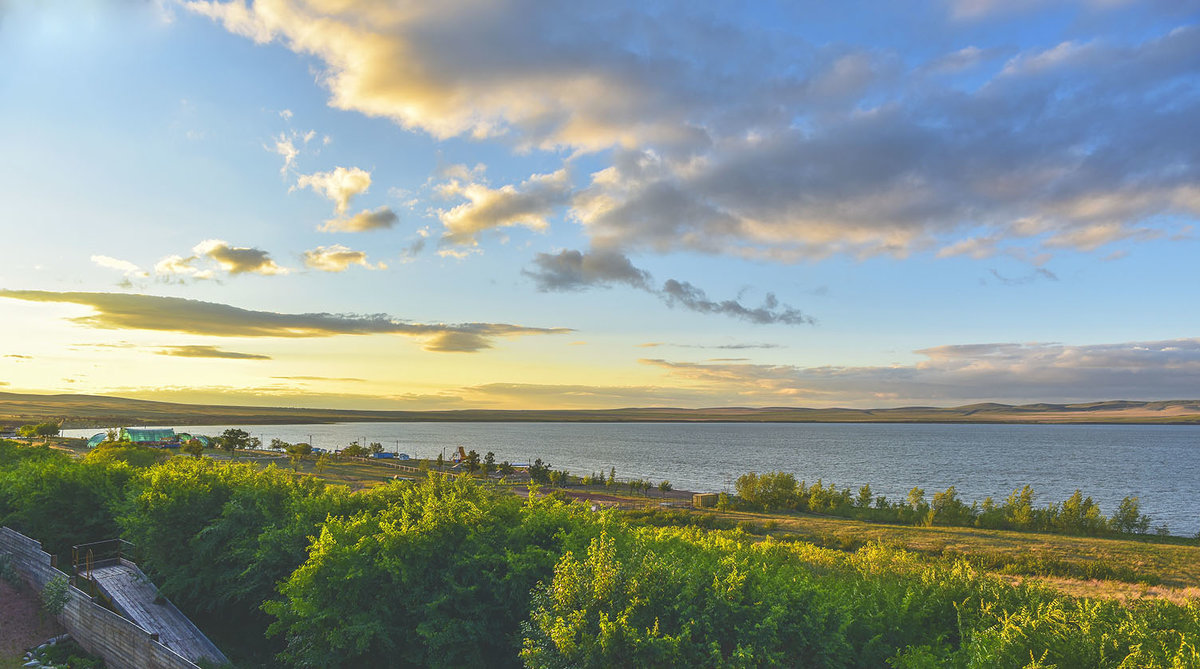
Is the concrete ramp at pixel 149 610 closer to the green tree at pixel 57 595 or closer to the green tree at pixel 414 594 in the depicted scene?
the green tree at pixel 57 595

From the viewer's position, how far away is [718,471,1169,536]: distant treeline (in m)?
69.8

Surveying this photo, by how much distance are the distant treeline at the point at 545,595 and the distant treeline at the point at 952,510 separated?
58610 millimetres

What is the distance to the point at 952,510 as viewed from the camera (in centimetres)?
7375

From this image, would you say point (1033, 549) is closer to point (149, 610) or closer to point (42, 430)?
point (149, 610)

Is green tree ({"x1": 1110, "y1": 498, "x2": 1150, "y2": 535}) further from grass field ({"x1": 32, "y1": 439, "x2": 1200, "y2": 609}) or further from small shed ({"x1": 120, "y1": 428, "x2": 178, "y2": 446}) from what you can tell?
small shed ({"x1": 120, "y1": 428, "x2": 178, "y2": 446})

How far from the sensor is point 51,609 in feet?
79.4

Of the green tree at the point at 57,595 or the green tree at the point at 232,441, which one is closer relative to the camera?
the green tree at the point at 57,595

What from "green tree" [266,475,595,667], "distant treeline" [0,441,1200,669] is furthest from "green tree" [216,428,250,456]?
"green tree" [266,475,595,667]

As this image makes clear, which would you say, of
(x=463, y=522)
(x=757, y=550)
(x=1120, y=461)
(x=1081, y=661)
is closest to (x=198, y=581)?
(x=463, y=522)

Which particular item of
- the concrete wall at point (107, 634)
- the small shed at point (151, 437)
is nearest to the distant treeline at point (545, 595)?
the concrete wall at point (107, 634)

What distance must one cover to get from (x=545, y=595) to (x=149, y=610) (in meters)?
19.5

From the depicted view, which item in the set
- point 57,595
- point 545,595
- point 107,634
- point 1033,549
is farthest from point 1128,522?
point 57,595

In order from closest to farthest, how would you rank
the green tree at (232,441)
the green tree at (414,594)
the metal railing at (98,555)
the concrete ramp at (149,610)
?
the green tree at (414,594), the concrete ramp at (149,610), the metal railing at (98,555), the green tree at (232,441)

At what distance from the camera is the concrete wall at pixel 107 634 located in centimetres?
1891
